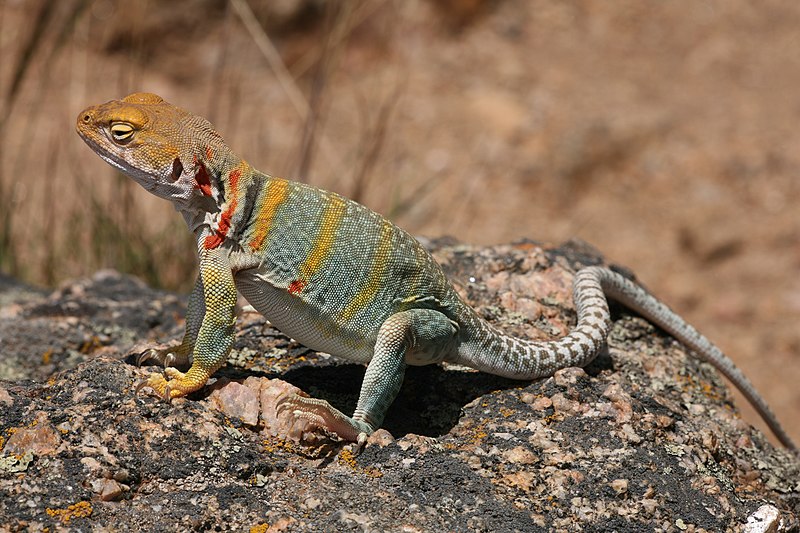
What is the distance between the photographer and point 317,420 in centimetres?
424

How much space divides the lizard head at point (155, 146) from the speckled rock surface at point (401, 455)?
2.87 ft

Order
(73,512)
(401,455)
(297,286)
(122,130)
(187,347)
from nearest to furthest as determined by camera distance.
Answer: (73,512), (401,455), (122,130), (297,286), (187,347)

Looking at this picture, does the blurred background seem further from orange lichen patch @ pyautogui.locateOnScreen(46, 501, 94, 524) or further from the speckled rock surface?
orange lichen patch @ pyautogui.locateOnScreen(46, 501, 94, 524)

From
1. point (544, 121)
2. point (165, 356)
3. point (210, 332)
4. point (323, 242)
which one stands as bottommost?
point (165, 356)

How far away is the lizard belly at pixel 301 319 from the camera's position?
4.49m

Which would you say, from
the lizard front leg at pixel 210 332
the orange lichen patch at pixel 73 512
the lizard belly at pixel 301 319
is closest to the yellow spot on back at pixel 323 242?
the lizard belly at pixel 301 319

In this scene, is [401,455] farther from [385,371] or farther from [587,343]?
[587,343]

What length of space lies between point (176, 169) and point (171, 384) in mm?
977

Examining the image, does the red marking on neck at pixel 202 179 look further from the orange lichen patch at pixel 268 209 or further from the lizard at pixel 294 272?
the orange lichen patch at pixel 268 209

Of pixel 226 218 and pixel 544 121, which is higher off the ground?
pixel 544 121

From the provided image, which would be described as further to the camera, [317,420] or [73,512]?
[317,420]

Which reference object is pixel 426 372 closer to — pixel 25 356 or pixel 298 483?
pixel 298 483

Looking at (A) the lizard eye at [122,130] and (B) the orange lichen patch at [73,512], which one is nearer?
(B) the orange lichen patch at [73,512]

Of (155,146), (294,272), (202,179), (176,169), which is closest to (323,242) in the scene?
(294,272)
